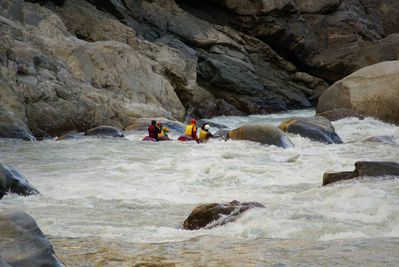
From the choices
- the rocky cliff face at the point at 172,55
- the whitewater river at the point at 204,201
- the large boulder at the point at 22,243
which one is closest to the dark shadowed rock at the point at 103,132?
the rocky cliff face at the point at 172,55

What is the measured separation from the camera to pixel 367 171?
8914 mm

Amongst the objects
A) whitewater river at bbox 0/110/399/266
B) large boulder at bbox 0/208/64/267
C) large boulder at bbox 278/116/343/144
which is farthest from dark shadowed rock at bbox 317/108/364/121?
large boulder at bbox 0/208/64/267

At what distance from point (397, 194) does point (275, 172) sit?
2.70 meters

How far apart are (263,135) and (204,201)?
19.6ft

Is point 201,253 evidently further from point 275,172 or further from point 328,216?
point 275,172

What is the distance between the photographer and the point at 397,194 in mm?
7859

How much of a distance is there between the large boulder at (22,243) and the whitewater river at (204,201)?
51 cm

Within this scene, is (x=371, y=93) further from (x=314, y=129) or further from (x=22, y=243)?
(x=22, y=243)

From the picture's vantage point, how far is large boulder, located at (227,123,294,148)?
13.8 metres

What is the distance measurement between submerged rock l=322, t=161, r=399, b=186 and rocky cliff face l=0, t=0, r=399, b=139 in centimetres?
790

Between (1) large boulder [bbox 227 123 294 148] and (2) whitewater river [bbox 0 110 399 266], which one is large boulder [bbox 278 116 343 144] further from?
(1) large boulder [bbox 227 123 294 148]

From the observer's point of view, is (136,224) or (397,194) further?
(397,194)

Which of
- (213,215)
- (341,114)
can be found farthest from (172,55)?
(213,215)

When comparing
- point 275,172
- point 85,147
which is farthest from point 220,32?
point 275,172
